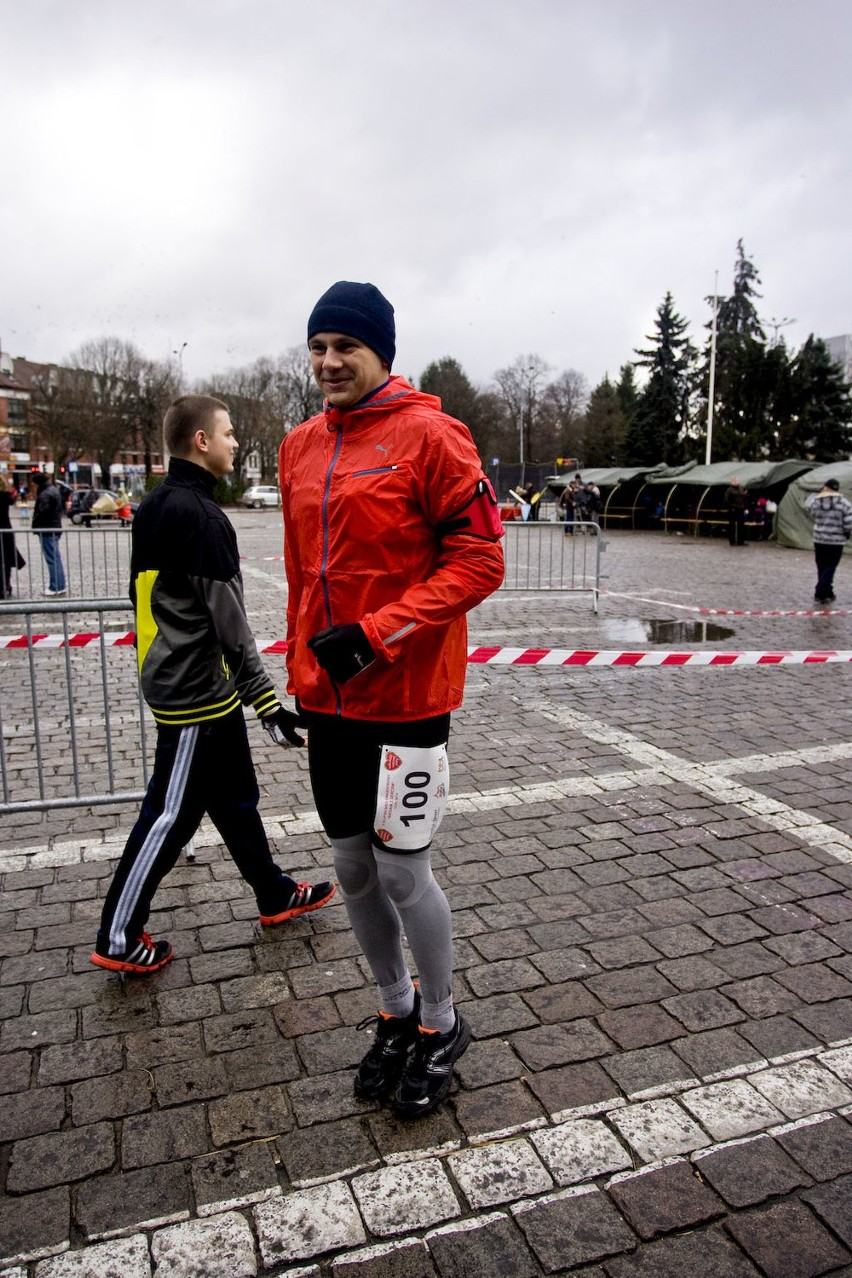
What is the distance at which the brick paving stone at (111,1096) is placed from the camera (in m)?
2.56

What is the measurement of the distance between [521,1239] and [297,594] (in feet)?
5.45

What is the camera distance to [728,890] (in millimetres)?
3873

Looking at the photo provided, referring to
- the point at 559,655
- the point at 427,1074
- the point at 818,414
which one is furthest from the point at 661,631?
the point at 818,414

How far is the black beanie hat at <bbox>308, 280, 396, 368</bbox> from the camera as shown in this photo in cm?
236

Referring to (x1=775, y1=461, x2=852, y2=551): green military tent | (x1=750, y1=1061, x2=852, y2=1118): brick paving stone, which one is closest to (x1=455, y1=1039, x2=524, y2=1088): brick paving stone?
(x1=750, y1=1061, x2=852, y2=1118): brick paving stone

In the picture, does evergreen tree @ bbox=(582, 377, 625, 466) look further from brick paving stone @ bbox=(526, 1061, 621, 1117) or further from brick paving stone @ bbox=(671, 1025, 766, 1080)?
brick paving stone @ bbox=(526, 1061, 621, 1117)

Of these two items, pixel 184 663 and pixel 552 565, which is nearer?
pixel 184 663

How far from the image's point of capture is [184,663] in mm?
3131

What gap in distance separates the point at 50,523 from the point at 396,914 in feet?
41.3

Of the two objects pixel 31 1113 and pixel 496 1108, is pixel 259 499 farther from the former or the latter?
pixel 496 1108

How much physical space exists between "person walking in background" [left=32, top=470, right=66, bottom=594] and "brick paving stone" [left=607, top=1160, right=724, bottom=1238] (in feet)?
40.2

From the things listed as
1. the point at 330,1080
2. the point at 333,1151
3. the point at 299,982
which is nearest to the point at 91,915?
the point at 299,982

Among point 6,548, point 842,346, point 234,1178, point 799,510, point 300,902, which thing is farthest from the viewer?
point 842,346

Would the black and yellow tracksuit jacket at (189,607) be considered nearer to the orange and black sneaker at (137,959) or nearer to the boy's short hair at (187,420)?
the boy's short hair at (187,420)
